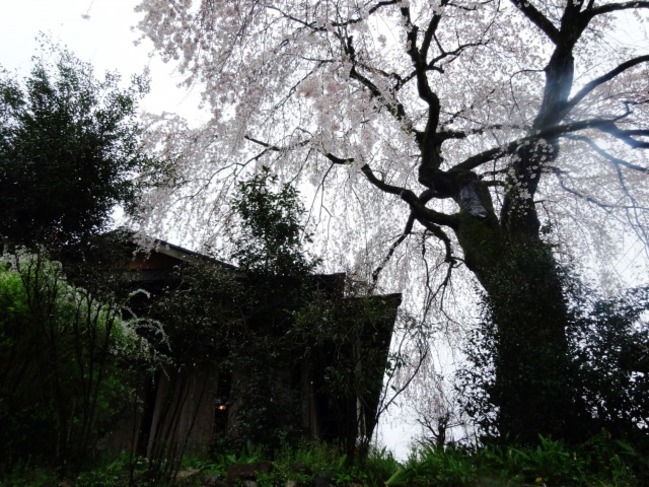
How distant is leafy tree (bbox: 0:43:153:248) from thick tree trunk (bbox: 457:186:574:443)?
7058 mm

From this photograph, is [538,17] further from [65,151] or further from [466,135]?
[65,151]

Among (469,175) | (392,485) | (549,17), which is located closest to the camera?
(392,485)

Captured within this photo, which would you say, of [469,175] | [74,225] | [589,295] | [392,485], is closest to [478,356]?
[589,295]

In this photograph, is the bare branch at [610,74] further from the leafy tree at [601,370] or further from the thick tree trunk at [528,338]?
the leafy tree at [601,370]

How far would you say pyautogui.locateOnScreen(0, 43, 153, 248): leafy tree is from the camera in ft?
27.3

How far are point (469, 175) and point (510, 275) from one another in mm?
2352

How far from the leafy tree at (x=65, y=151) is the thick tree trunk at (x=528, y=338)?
23.2ft

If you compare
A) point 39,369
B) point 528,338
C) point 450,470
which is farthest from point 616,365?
point 39,369

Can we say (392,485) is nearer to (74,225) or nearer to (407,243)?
(407,243)

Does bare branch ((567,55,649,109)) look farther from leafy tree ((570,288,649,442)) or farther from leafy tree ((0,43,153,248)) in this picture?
leafy tree ((0,43,153,248))

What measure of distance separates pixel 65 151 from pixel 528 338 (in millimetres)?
9110

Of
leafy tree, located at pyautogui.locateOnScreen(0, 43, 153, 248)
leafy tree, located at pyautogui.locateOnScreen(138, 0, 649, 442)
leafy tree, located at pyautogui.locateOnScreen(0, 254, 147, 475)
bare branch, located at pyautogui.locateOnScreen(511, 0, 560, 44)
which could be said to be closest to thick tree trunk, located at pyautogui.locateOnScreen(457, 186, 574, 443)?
leafy tree, located at pyautogui.locateOnScreen(138, 0, 649, 442)

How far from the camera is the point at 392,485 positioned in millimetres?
3672

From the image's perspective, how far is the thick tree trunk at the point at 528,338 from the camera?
4539mm
